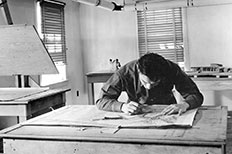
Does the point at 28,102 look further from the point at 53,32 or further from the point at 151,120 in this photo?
the point at 53,32

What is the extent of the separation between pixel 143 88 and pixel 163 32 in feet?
12.9

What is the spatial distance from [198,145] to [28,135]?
2.94ft

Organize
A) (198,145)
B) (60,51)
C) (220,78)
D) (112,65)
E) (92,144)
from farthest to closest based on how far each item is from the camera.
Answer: (112,65)
(60,51)
(220,78)
(92,144)
(198,145)

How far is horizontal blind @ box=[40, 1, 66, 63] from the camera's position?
5457mm

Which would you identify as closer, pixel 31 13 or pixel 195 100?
pixel 195 100

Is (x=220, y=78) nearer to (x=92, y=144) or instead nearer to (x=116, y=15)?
(x=116, y=15)

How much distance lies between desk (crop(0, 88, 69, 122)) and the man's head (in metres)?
1.13

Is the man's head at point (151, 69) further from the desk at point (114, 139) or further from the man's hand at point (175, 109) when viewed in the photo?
the desk at point (114, 139)

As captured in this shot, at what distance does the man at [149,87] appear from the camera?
2.32m

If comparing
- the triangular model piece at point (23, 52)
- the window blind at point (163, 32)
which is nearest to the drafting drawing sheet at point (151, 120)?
the triangular model piece at point (23, 52)

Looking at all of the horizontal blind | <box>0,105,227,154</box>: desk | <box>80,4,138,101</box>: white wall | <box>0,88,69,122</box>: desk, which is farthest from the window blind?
<box>0,105,227,154</box>: desk

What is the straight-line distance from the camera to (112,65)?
638cm

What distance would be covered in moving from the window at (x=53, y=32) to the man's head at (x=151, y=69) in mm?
3257

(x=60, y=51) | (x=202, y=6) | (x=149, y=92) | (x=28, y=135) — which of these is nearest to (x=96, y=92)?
(x=60, y=51)
